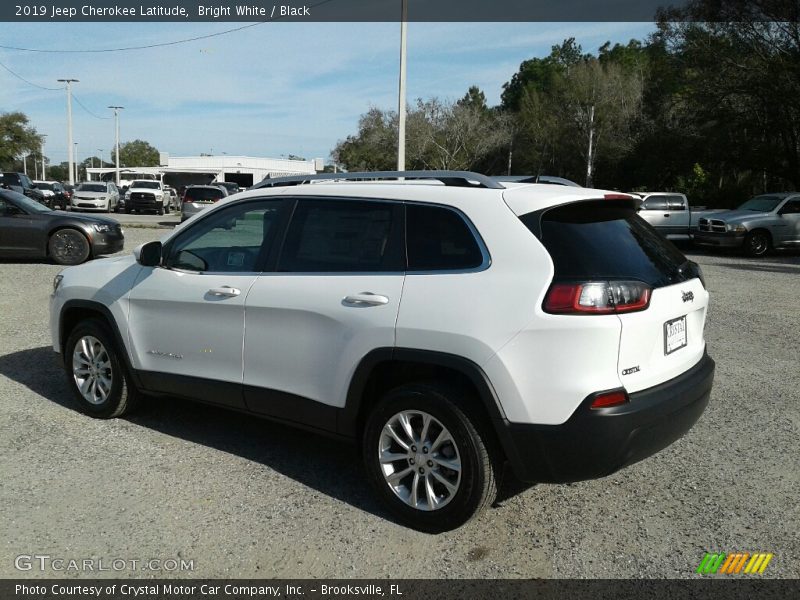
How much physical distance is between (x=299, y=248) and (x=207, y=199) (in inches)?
915

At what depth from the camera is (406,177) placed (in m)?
4.30

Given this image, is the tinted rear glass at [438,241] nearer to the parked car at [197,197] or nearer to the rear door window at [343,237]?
the rear door window at [343,237]

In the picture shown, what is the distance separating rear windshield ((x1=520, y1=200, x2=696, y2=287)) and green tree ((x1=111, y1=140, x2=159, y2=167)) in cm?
12619

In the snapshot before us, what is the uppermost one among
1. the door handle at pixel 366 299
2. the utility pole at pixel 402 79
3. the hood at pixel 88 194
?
the utility pole at pixel 402 79

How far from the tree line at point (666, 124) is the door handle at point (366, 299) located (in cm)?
568

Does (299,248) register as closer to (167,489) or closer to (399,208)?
(399,208)

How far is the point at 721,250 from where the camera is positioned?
21328 millimetres

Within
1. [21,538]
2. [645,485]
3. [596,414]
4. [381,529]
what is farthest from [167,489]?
[645,485]

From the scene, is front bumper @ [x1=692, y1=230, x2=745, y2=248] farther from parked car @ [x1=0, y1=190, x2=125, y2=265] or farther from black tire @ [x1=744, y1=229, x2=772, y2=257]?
parked car @ [x1=0, y1=190, x2=125, y2=265]

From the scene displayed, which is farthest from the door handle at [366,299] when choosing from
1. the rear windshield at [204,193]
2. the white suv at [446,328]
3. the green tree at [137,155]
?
the green tree at [137,155]

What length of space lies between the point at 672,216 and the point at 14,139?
200ft

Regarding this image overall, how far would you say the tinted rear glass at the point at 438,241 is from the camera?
3637mm

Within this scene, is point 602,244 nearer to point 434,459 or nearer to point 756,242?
point 434,459

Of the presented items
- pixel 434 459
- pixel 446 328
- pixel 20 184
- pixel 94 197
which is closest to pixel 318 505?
pixel 434 459
